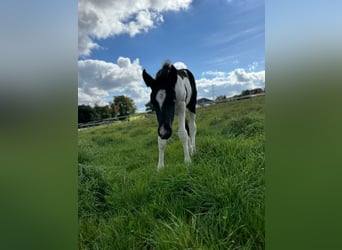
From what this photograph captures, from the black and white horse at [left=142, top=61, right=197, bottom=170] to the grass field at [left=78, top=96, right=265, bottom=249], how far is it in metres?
0.06

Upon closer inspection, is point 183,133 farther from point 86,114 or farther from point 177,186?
point 86,114

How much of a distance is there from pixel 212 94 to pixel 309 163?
2.56 ft

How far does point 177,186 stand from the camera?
1.55 m

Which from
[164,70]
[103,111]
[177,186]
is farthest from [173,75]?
[177,186]

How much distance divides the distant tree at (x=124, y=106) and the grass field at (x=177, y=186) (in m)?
0.10

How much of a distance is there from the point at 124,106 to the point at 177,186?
0.59 metres

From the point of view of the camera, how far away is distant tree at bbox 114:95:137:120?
1.68 meters

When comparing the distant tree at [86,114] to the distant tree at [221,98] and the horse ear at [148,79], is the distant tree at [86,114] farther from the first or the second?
the distant tree at [221,98]

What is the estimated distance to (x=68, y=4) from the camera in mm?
1062

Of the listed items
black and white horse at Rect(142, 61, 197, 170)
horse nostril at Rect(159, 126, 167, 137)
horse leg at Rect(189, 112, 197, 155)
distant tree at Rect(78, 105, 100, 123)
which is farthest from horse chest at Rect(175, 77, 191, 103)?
distant tree at Rect(78, 105, 100, 123)

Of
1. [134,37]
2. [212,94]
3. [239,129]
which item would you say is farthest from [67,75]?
[239,129]

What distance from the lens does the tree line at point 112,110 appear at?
1.62 m

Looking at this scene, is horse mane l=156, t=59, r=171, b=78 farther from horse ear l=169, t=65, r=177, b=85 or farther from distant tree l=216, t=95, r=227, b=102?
distant tree l=216, t=95, r=227, b=102

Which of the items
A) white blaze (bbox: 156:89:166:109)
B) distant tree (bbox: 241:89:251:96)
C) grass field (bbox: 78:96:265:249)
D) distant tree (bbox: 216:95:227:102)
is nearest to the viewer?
grass field (bbox: 78:96:265:249)
